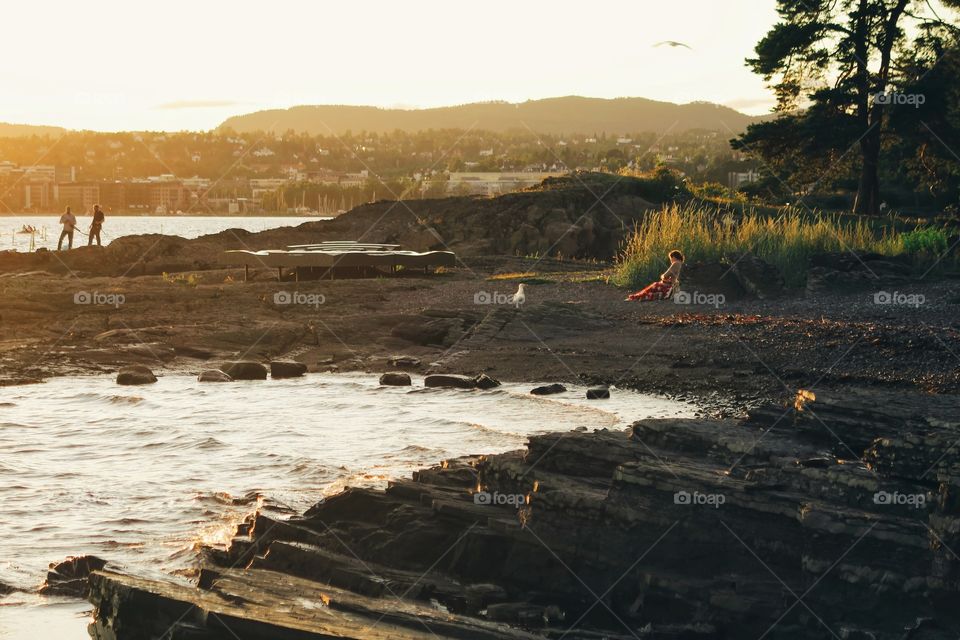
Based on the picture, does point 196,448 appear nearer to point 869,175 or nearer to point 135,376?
point 135,376

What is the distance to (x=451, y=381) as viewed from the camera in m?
19.8

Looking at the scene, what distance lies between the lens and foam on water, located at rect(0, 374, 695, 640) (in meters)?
11.4

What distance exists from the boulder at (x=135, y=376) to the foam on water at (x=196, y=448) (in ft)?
0.88

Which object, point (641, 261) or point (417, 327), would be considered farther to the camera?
point (641, 261)

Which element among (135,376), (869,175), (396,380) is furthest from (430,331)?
(869,175)

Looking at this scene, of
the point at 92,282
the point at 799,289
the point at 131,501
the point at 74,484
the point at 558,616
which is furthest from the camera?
the point at 92,282

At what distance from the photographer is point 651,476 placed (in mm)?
9188

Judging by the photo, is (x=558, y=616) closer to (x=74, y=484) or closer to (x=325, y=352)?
(x=74, y=484)

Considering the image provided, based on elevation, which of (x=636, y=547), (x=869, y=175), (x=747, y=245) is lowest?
(x=636, y=547)

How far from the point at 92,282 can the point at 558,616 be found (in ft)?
83.5

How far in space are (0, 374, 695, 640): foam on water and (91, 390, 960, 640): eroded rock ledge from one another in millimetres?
1443

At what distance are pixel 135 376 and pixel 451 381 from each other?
5837 mm

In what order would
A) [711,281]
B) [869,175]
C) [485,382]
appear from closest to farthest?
1. [485,382]
2. [711,281]
3. [869,175]

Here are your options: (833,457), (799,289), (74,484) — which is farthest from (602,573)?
(799,289)
